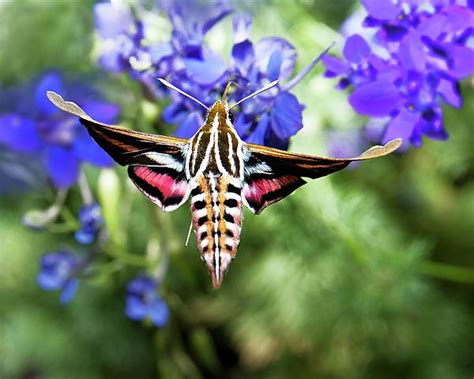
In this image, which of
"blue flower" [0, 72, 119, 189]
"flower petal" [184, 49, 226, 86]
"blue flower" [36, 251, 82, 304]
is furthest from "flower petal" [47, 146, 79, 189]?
"flower petal" [184, 49, 226, 86]

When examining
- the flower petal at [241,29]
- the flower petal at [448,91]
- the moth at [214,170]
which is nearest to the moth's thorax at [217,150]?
the moth at [214,170]

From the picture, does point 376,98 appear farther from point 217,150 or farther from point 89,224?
point 89,224

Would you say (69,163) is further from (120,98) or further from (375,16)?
(375,16)

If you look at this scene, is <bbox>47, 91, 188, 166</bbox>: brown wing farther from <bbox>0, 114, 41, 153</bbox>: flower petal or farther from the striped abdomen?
<bbox>0, 114, 41, 153</bbox>: flower petal

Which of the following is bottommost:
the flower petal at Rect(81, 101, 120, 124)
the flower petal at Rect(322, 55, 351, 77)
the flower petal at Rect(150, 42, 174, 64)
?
the flower petal at Rect(81, 101, 120, 124)

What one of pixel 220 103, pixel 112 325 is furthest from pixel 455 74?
pixel 112 325

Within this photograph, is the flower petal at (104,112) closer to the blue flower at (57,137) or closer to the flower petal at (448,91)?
the blue flower at (57,137)

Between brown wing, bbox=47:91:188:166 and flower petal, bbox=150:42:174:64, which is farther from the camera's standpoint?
flower petal, bbox=150:42:174:64
